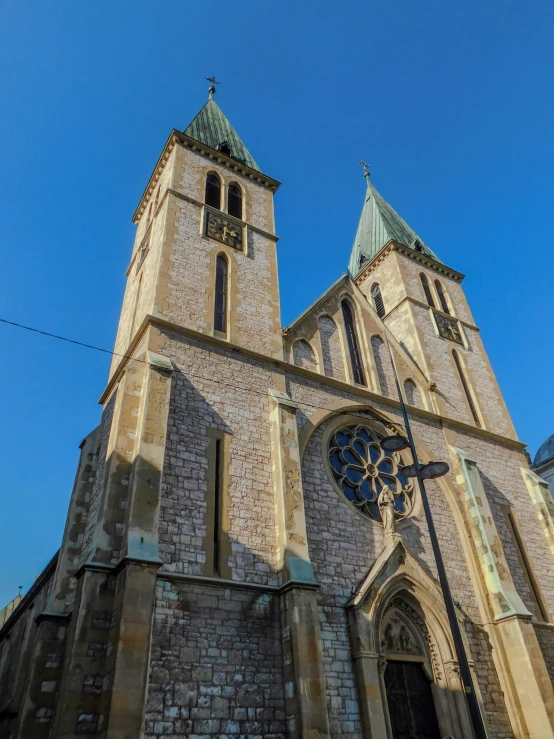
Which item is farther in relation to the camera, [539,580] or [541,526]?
[541,526]

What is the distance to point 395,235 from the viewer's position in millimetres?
26016

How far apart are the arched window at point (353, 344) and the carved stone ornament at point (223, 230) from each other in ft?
14.4

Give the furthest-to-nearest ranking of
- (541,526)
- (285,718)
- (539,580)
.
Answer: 1. (541,526)
2. (539,580)
3. (285,718)

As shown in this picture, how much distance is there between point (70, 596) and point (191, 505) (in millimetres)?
3389

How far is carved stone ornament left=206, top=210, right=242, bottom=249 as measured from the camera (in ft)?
56.0

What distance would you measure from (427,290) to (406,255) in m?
2.04

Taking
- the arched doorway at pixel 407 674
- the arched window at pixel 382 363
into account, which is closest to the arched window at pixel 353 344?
the arched window at pixel 382 363

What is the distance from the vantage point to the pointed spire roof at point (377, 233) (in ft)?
85.6

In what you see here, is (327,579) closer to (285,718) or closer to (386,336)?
(285,718)

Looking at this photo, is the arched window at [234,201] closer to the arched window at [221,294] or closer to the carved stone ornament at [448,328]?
the arched window at [221,294]

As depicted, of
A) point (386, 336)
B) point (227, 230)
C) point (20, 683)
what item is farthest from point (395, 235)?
point (20, 683)

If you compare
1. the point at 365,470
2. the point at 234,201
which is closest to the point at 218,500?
the point at 365,470

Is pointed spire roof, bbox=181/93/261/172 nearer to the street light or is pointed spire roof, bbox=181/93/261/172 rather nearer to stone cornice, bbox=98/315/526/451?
stone cornice, bbox=98/315/526/451

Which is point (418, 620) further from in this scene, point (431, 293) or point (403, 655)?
point (431, 293)
